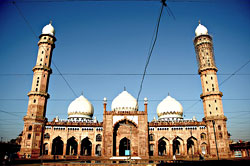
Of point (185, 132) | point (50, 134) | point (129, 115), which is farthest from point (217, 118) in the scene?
point (50, 134)

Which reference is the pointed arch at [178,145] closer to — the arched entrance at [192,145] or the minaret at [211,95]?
the arched entrance at [192,145]

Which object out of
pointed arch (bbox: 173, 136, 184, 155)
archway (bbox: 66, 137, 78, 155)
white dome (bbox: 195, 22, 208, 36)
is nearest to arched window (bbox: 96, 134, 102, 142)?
archway (bbox: 66, 137, 78, 155)

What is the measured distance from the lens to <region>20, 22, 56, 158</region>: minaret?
31828 millimetres

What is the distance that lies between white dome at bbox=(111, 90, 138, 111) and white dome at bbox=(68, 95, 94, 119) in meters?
5.61

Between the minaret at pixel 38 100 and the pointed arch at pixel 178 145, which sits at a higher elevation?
the minaret at pixel 38 100

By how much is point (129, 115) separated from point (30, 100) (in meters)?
18.0

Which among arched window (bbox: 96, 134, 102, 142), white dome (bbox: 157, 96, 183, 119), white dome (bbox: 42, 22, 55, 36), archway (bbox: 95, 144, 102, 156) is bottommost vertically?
archway (bbox: 95, 144, 102, 156)

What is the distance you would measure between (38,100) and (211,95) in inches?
1216

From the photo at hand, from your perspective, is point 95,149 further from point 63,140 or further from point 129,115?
point 129,115

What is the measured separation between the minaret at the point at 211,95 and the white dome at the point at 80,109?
77.4 feet

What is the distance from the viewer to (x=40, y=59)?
36594mm

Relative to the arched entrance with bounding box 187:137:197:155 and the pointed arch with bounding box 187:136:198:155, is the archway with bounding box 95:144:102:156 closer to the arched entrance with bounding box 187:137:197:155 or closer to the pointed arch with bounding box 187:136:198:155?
the pointed arch with bounding box 187:136:198:155

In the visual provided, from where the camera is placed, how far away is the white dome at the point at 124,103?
3978 centimetres

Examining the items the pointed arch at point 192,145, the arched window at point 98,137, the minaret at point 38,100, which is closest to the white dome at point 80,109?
the arched window at point 98,137
